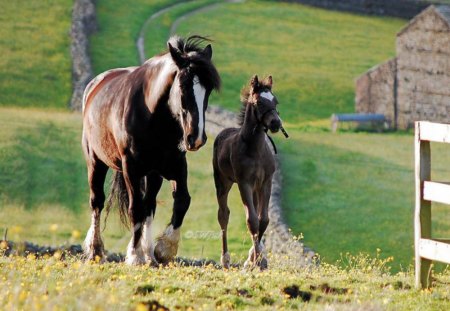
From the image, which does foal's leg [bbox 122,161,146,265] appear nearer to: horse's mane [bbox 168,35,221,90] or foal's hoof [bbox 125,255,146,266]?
foal's hoof [bbox 125,255,146,266]

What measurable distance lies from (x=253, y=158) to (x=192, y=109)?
140 inches

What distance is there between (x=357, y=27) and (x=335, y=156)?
132 feet

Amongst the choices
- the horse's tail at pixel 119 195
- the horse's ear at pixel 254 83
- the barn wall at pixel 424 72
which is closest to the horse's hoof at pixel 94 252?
the horse's tail at pixel 119 195

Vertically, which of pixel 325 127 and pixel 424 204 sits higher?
pixel 325 127

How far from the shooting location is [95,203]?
1903cm

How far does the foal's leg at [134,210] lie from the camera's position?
55.7ft

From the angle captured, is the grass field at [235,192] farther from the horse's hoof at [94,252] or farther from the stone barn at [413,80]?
the stone barn at [413,80]

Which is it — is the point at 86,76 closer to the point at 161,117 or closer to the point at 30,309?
the point at 161,117

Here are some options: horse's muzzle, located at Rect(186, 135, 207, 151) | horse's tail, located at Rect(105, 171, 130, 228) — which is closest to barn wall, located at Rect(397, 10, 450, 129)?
horse's tail, located at Rect(105, 171, 130, 228)

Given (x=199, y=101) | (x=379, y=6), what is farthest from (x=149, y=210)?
(x=379, y=6)

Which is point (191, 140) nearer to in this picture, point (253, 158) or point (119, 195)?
point (119, 195)

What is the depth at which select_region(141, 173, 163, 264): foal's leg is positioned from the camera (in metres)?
17.0

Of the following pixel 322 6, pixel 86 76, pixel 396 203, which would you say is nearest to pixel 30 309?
pixel 396 203

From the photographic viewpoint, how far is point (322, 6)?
91.4 metres
